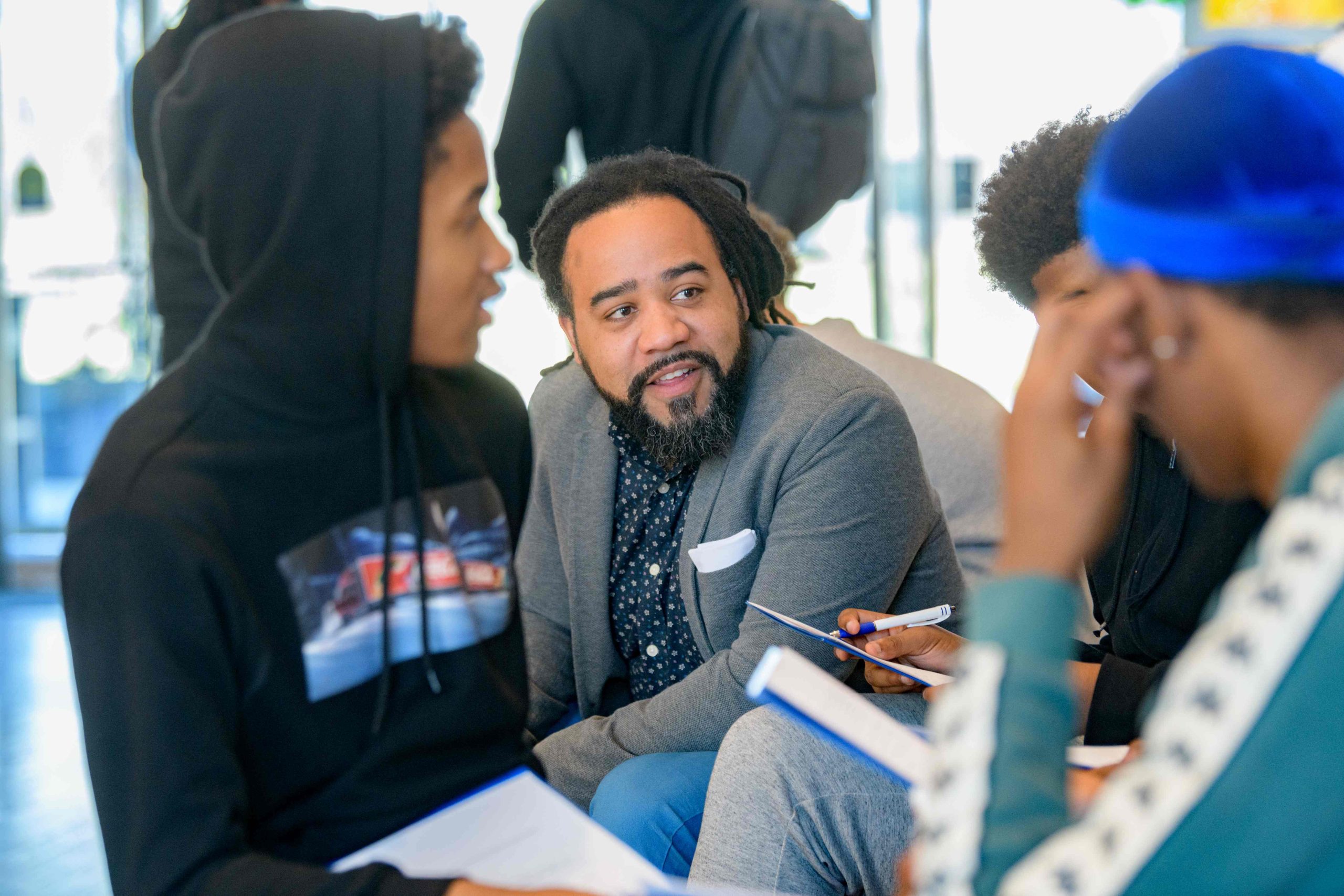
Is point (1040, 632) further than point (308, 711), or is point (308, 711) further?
point (308, 711)

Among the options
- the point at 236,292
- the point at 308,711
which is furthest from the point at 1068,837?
the point at 236,292

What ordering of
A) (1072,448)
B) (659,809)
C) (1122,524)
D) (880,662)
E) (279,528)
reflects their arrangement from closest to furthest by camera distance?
(1072,448) < (279,528) < (880,662) < (659,809) < (1122,524)

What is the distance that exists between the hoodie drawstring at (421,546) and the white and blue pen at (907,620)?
737 millimetres

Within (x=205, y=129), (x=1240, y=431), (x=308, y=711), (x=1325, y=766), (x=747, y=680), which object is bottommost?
(x=747, y=680)

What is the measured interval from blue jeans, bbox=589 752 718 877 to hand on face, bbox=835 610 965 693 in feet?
1.04

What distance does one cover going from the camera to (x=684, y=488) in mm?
2301

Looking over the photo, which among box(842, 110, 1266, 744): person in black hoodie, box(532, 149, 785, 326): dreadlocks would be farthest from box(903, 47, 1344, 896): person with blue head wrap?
box(532, 149, 785, 326): dreadlocks

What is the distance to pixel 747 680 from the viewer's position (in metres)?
2.02

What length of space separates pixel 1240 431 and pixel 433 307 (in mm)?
832

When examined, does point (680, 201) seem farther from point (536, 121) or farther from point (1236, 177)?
point (1236, 177)

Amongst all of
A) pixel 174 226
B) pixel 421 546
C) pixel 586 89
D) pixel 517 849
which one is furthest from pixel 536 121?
pixel 517 849

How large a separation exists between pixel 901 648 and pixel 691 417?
57cm

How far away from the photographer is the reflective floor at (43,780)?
3092 mm

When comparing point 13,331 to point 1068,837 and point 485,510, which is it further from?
point 1068,837
